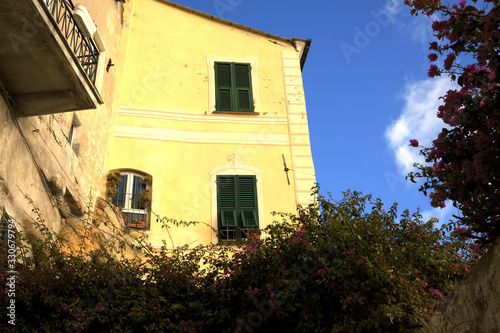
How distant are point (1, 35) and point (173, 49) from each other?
20.9 ft

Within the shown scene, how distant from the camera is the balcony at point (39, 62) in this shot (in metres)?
5.62

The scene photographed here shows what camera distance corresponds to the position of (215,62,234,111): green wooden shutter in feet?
36.9

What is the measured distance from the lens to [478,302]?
418cm

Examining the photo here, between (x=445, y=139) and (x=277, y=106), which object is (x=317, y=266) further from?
(x=277, y=106)

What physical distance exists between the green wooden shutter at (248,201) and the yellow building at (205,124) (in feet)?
0.07

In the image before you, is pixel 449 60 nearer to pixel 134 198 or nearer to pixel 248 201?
pixel 248 201

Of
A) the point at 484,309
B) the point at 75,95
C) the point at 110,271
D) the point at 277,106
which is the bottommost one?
the point at 484,309

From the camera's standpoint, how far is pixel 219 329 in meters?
6.50

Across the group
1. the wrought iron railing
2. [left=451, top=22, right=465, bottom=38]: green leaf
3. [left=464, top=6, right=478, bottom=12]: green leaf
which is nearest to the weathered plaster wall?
[left=451, top=22, right=465, bottom=38]: green leaf

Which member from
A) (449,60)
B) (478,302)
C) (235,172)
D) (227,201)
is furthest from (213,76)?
(478,302)

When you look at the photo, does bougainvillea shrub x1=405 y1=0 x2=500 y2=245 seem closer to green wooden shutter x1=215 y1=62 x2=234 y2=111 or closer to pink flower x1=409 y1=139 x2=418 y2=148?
pink flower x1=409 y1=139 x2=418 y2=148

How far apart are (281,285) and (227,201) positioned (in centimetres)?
404

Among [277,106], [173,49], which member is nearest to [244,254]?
[277,106]

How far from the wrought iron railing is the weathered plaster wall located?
5.48 metres
